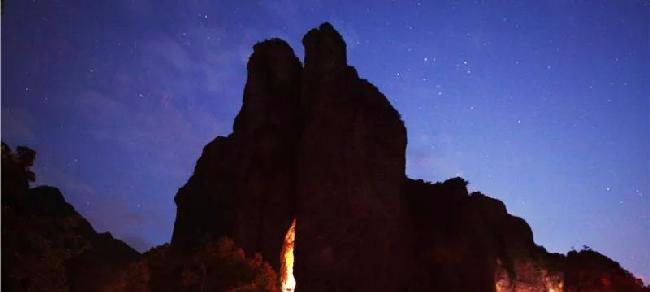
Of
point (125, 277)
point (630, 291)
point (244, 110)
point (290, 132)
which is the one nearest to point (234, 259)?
point (125, 277)

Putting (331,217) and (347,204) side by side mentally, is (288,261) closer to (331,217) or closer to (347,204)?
(331,217)

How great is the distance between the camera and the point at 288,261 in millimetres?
51031

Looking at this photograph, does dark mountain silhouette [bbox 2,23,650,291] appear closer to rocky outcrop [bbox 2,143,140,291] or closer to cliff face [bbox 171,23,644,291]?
cliff face [bbox 171,23,644,291]

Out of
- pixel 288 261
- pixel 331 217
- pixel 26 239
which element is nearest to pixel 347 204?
pixel 331 217

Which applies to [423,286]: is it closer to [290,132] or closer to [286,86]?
[290,132]

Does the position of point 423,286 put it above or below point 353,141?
below

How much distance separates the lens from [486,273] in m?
49.0

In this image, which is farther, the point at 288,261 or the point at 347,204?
the point at 288,261

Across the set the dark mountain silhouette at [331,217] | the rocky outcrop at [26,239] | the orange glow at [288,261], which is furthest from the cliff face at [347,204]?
the rocky outcrop at [26,239]

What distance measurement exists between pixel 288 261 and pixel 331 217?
27.9 ft

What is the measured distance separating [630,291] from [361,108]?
121 feet

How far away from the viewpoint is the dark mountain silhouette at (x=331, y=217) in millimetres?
43875

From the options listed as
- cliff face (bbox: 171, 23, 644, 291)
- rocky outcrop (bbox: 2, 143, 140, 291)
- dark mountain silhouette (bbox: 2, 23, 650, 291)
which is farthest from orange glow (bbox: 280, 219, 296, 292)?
rocky outcrop (bbox: 2, 143, 140, 291)

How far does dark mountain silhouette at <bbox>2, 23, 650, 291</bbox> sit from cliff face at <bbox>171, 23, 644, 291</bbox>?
107 mm
